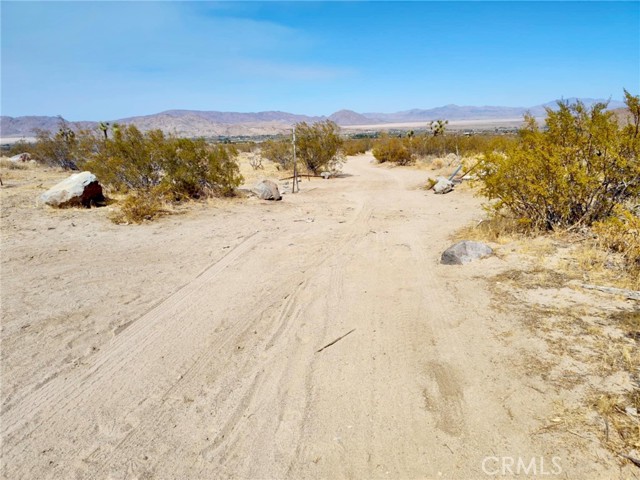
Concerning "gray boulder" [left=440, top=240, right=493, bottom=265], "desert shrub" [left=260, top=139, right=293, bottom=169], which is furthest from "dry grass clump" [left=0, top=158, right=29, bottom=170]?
"gray boulder" [left=440, top=240, right=493, bottom=265]

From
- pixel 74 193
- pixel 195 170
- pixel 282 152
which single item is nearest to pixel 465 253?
pixel 195 170

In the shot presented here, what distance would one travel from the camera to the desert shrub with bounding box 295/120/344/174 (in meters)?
20.4

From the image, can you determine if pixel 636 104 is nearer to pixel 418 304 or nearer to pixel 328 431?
pixel 418 304

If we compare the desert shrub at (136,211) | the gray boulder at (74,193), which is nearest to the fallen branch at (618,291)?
the desert shrub at (136,211)

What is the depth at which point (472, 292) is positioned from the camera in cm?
519

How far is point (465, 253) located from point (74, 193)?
1115 centimetres

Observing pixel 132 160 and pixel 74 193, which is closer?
pixel 74 193

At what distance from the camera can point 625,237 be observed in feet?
17.7

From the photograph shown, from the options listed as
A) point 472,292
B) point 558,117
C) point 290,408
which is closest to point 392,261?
point 472,292

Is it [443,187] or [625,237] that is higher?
[625,237]

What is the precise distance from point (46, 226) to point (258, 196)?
6419 mm

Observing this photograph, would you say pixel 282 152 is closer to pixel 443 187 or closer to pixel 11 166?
pixel 443 187

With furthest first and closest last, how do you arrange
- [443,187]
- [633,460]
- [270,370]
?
[443,187]
[270,370]
[633,460]

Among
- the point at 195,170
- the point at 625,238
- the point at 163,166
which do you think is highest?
the point at 163,166
